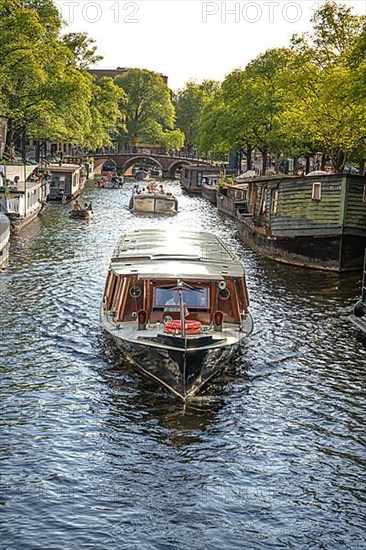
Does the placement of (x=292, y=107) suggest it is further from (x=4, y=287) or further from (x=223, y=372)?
(x=223, y=372)

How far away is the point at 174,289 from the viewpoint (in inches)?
865

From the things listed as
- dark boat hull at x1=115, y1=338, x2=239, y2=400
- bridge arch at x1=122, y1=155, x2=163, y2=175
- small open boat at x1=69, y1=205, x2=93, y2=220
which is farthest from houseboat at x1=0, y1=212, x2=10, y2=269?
bridge arch at x1=122, y1=155, x2=163, y2=175

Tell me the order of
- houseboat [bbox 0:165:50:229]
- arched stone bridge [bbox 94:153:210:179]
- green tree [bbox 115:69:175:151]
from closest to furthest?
1. houseboat [bbox 0:165:50:229]
2. arched stone bridge [bbox 94:153:210:179]
3. green tree [bbox 115:69:175:151]

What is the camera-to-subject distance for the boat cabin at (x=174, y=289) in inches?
862

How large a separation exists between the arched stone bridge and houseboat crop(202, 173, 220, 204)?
3272 centimetres

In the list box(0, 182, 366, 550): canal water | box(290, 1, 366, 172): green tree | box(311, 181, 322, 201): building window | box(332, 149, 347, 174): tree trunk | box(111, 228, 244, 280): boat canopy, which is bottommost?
box(0, 182, 366, 550): canal water

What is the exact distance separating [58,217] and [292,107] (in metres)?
18.6

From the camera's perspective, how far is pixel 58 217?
59.0 m

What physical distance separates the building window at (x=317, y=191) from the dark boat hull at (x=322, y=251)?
1912 millimetres

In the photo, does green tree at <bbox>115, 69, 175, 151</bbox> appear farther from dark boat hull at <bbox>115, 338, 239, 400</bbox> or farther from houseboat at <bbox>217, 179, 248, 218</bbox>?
dark boat hull at <bbox>115, 338, 239, 400</bbox>

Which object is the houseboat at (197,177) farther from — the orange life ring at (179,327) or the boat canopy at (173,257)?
the orange life ring at (179,327)

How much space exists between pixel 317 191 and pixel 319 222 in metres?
1.54

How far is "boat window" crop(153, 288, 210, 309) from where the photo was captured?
22.2 metres

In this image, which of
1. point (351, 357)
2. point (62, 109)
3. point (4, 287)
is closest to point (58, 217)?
point (62, 109)
